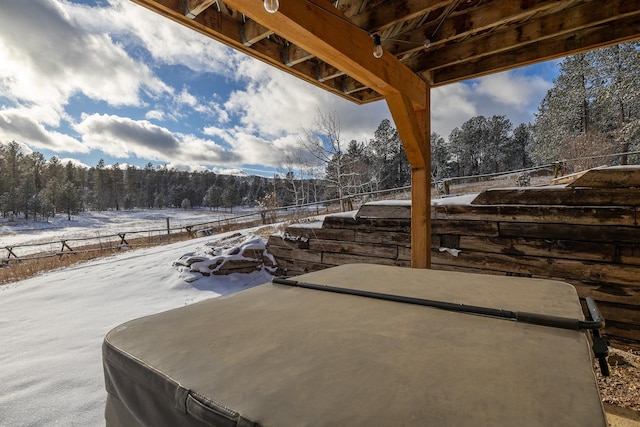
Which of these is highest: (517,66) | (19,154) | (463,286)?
(19,154)

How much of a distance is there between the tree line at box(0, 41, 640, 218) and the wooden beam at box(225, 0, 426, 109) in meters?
4.69

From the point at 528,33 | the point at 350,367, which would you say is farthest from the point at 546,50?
the point at 350,367

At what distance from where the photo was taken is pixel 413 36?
2818 millimetres

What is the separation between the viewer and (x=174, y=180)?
54281 mm

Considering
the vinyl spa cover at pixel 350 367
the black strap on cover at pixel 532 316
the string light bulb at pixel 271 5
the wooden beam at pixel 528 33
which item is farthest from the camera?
the wooden beam at pixel 528 33

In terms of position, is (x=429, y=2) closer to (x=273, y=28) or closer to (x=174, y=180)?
(x=273, y=28)

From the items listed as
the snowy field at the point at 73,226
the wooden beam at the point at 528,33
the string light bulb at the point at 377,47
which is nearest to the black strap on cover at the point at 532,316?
the string light bulb at the point at 377,47

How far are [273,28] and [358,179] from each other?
56.6 feet

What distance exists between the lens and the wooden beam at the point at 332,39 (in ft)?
5.47

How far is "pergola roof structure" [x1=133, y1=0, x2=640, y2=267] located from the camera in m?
1.96

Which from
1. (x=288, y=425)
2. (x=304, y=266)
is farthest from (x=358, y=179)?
(x=288, y=425)

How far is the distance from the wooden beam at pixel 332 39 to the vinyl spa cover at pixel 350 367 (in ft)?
5.19

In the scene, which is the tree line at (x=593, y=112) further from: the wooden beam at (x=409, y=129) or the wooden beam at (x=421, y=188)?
the wooden beam at (x=409, y=129)

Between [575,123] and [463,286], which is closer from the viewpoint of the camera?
[463,286]
